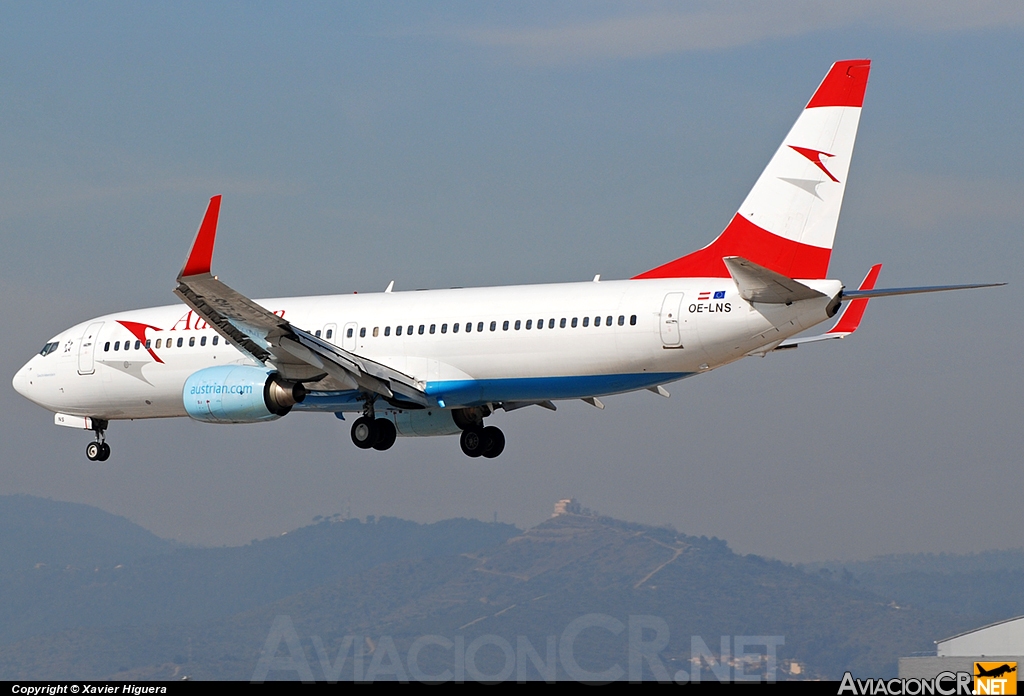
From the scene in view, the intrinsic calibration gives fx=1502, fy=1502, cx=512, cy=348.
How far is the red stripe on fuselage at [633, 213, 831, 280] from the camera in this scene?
33.6m

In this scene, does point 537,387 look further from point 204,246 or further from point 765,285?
point 204,246

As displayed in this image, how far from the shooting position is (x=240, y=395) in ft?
119

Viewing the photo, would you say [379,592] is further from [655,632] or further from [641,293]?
[641,293]

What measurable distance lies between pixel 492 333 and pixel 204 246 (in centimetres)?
721

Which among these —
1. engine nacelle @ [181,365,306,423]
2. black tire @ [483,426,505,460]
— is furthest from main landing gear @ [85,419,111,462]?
black tire @ [483,426,505,460]

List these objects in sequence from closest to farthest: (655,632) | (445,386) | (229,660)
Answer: (445,386)
(229,660)
(655,632)

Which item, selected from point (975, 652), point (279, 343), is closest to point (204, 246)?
point (279, 343)

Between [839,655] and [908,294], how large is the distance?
365 ft

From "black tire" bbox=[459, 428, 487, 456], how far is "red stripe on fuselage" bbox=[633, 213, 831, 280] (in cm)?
730

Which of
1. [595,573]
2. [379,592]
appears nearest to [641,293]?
[379,592]

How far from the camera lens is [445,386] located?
36.6 m

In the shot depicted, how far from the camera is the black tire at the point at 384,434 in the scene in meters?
39.4

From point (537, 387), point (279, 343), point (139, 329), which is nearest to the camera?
point (537, 387)

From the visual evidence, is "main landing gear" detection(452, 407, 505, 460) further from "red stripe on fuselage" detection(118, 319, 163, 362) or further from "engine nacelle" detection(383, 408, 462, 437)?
"red stripe on fuselage" detection(118, 319, 163, 362)
